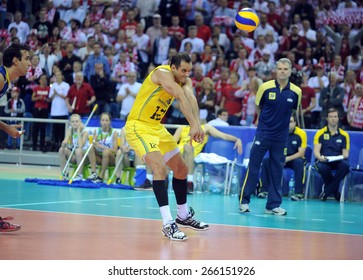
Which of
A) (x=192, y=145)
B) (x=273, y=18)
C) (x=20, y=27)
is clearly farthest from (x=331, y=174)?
(x=20, y=27)

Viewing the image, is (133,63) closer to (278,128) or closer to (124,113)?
(124,113)

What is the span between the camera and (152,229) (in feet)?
34.3

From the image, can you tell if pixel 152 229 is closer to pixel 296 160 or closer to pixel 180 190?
pixel 180 190

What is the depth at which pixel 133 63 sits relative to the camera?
2270 centimetres

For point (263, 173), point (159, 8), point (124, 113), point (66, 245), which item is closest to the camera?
point (66, 245)

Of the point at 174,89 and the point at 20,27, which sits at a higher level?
the point at 20,27

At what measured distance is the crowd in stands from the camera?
65.9 feet

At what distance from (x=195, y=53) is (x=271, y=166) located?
30.0 ft

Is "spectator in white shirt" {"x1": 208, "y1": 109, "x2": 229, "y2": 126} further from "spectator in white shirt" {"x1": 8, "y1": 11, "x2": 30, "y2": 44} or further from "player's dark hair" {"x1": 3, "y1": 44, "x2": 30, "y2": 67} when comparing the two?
"spectator in white shirt" {"x1": 8, "y1": 11, "x2": 30, "y2": 44}

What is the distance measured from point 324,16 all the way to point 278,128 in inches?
406

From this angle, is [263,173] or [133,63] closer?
[263,173]

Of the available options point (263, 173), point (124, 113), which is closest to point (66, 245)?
point (263, 173)

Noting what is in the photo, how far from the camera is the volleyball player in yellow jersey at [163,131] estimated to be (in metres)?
9.64

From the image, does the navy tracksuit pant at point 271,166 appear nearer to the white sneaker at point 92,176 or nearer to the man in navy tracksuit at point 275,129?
the man in navy tracksuit at point 275,129
